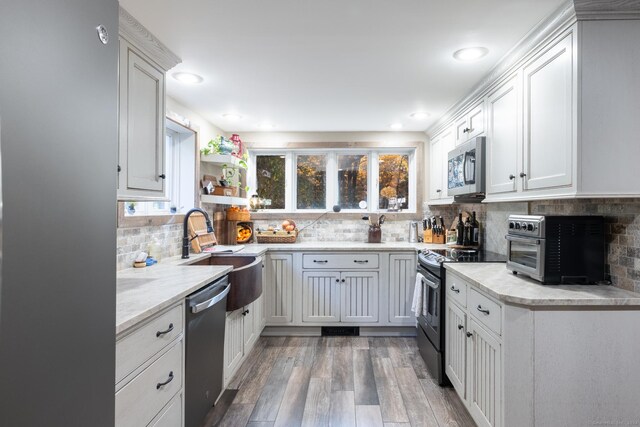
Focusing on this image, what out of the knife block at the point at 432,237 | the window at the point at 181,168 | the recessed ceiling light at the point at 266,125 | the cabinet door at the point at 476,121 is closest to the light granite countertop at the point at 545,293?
the cabinet door at the point at 476,121

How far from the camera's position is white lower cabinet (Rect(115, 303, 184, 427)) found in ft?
3.85

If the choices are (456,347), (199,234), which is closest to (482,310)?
(456,347)

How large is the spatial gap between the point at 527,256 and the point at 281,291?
7.60 ft

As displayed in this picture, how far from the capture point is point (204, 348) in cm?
187

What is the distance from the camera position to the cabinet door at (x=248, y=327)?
270 centimetres

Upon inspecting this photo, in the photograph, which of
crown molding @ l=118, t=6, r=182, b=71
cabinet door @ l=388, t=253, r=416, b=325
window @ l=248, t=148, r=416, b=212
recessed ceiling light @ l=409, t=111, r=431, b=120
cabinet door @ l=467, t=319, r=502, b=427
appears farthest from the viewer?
window @ l=248, t=148, r=416, b=212

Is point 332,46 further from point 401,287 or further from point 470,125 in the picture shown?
point 401,287

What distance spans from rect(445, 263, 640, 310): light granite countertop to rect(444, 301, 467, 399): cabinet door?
1.25 feet

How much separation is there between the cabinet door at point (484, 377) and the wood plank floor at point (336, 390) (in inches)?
9.9

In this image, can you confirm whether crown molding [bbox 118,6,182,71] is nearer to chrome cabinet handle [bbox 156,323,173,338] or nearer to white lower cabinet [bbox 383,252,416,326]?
chrome cabinet handle [bbox 156,323,173,338]

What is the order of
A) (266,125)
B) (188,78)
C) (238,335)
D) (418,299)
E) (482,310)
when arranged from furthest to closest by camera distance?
(266,125)
(418,299)
(238,335)
(188,78)
(482,310)

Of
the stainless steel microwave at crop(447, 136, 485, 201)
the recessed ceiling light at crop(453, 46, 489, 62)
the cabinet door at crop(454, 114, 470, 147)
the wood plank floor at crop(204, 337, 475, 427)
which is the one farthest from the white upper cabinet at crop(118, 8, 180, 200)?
the cabinet door at crop(454, 114, 470, 147)

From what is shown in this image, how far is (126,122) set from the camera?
1575 millimetres

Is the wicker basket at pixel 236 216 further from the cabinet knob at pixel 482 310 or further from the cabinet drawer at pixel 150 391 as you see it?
the cabinet knob at pixel 482 310
